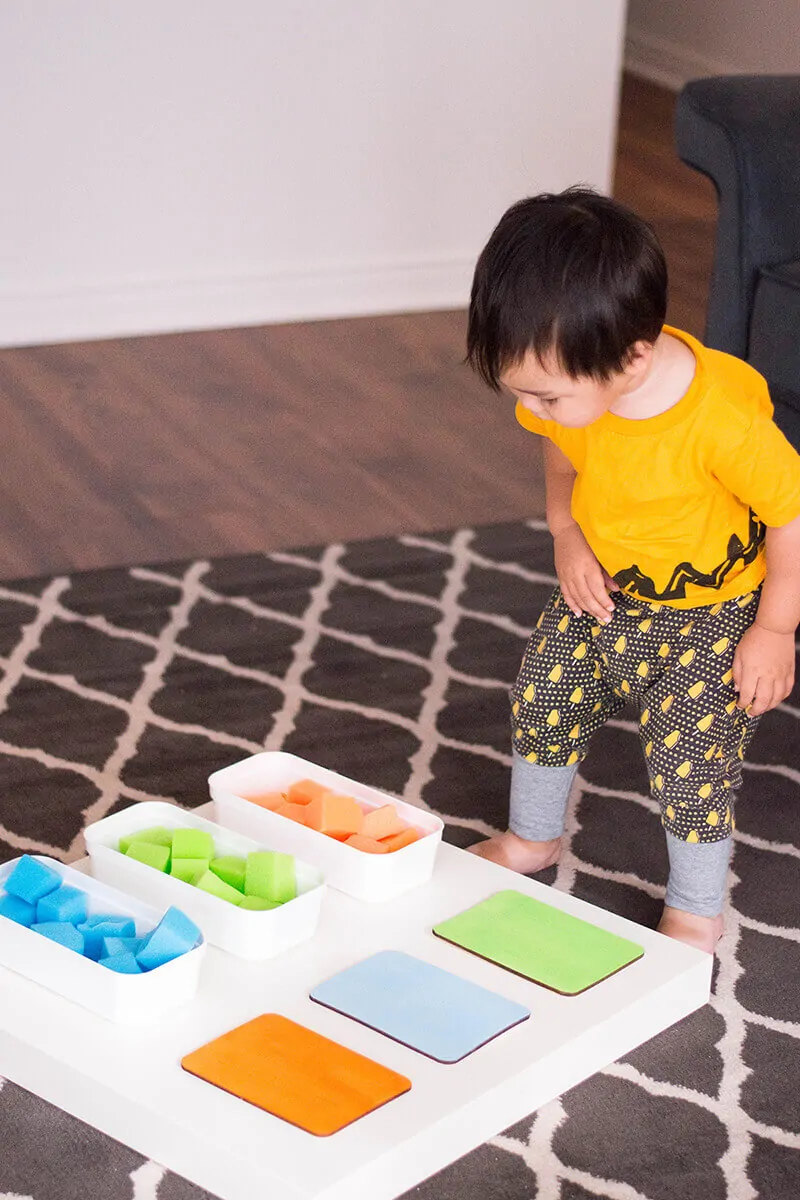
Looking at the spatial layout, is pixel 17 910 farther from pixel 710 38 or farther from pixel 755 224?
pixel 710 38

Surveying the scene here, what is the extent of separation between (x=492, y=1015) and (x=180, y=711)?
2.56 feet

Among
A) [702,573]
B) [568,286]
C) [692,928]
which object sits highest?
[568,286]

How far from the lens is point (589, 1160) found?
4.19 ft

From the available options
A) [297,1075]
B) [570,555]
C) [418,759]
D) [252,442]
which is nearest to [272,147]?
[252,442]

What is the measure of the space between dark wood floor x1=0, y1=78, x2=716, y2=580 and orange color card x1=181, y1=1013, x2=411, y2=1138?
1.22 m

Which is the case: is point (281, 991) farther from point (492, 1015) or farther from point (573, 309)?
point (573, 309)

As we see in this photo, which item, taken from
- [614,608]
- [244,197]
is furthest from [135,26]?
[614,608]

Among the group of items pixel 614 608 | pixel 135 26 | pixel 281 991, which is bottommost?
pixel 281 991

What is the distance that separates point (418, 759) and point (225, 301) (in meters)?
1.80

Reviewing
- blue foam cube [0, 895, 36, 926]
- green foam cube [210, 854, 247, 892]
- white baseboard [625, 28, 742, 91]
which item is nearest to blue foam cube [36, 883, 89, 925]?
blue foam cube [0, 895, 36, 926]

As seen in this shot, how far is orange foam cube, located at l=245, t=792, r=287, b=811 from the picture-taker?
152 cm

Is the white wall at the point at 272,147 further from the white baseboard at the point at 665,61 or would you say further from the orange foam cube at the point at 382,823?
the orange foam cube at the point at 382,823

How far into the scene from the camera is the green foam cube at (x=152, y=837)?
146 centimetres

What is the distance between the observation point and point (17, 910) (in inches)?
53.2
